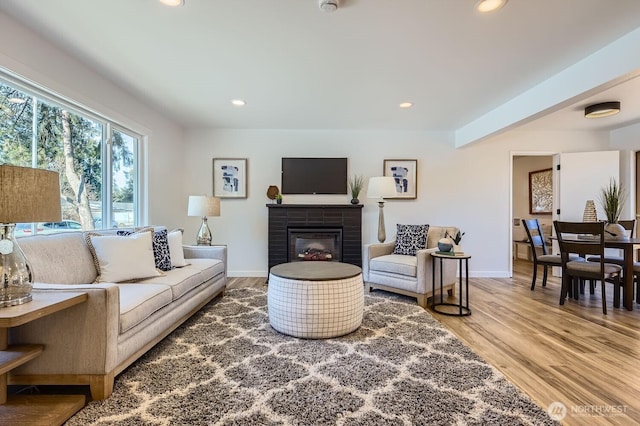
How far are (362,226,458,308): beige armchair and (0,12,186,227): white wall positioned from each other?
2.91 meters

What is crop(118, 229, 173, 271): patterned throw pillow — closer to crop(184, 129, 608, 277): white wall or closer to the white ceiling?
the white ceiling

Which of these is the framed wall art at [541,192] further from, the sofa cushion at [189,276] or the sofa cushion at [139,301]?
the sofa cushion at [139,301]

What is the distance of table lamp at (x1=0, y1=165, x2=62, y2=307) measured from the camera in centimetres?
142

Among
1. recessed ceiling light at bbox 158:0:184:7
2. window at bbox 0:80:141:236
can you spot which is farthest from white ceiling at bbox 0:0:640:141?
window at bbox 0:80:141:236

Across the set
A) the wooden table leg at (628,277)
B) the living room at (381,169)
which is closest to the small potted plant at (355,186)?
the living room at (381,169)

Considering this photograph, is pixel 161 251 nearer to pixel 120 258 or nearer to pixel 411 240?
pixel 120 258

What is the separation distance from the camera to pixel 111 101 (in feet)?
10.3

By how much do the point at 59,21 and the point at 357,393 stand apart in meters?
3.12

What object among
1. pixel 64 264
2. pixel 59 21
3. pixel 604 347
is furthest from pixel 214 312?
pixel 604 347

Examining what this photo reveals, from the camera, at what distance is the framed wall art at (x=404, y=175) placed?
487 cm

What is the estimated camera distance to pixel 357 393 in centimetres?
171

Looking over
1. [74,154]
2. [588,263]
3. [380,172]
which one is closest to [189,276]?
[74,154]

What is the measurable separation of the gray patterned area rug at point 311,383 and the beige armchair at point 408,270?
0.77 meters

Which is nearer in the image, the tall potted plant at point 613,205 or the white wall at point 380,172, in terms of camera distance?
the tall potted plant at point 613,205
